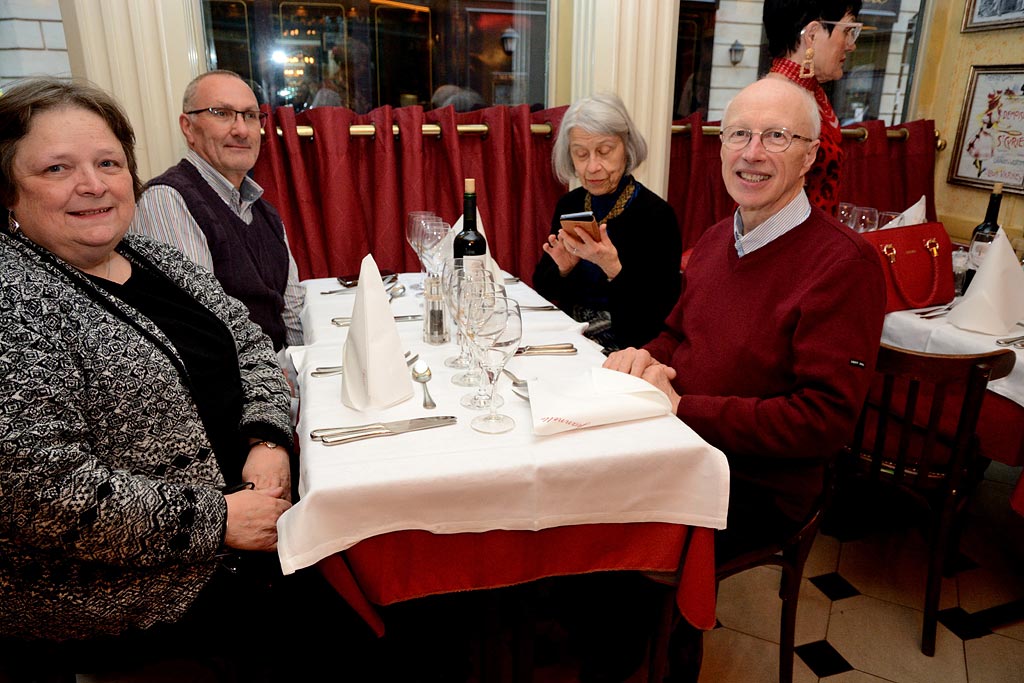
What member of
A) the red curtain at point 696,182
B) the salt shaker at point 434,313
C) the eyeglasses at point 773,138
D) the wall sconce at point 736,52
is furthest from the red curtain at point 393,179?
the eyeglasses at point 773,138

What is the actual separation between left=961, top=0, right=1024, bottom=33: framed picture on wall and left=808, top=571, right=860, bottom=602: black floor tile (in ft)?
9.30

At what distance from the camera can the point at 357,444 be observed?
1189 mm

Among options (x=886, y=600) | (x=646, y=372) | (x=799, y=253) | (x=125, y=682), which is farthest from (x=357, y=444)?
(x=886, y=600)

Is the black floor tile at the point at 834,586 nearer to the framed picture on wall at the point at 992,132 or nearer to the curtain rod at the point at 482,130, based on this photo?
the curtain rod at the point at 482,130

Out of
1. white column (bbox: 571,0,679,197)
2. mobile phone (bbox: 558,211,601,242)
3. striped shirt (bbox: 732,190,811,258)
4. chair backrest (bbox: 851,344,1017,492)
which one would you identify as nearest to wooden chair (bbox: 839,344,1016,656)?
chair backrest (bbox: 851,344,1017,492)

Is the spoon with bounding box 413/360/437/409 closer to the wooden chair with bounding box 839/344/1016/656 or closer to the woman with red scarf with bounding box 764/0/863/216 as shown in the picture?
the wooden chair with bounding box 839/344/1016/656

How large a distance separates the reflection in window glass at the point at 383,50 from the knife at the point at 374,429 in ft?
7.32

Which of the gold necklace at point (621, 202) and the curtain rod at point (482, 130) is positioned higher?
the curtain rod at point (482, 130)

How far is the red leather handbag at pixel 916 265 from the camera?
2.10m

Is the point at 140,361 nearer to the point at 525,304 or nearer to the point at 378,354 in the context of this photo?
the point at 378,354

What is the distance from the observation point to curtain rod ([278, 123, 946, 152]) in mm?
2807

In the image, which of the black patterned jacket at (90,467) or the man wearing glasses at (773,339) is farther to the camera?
the man wearing glasses at (773,339)

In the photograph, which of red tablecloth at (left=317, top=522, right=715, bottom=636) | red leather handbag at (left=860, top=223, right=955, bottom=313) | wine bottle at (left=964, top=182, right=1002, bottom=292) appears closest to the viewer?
red tablecloth at (left=317, top=522, right=715, bottom=636)

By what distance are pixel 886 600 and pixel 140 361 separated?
213 cm
